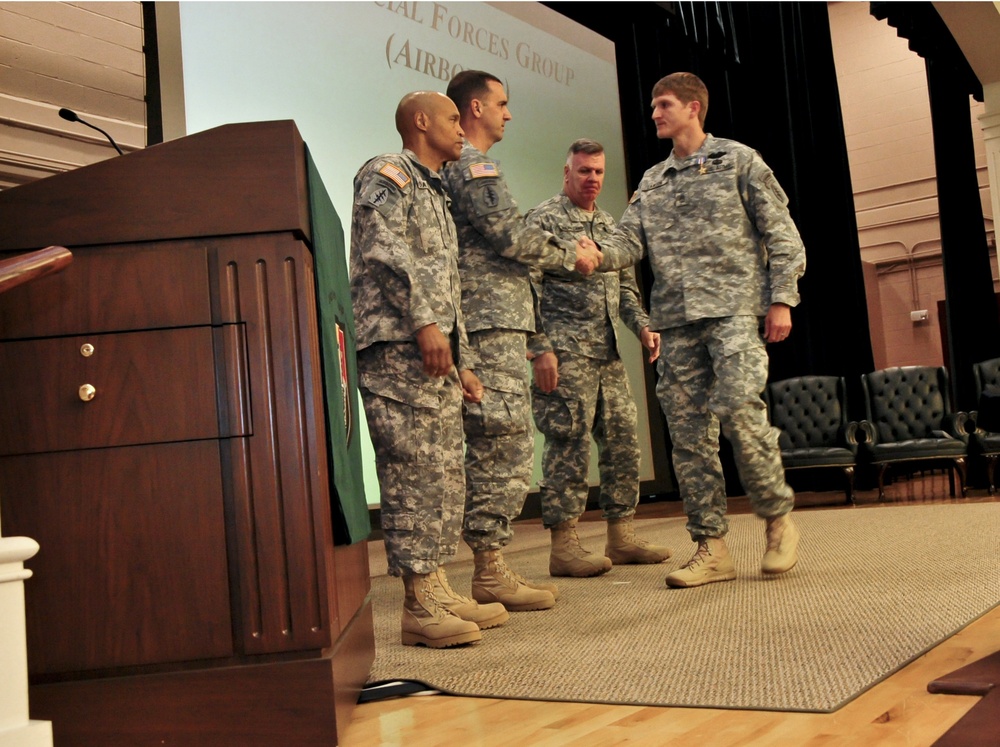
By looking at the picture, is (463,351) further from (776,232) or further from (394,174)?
(776,232)

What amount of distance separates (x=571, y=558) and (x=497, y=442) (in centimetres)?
71

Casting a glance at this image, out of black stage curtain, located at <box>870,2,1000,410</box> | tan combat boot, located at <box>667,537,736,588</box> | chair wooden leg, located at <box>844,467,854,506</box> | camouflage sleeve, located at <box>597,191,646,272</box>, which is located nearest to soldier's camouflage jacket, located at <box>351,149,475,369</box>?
camouflage sleeve, located at <box>597,191,646,272</box>

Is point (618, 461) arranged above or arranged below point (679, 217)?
below

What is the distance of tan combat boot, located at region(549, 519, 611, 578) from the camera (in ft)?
10.4

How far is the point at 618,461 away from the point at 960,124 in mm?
6682

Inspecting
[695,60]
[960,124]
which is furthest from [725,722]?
[960,124]

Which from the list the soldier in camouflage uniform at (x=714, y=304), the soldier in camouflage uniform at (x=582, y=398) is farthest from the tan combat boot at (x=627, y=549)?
the soldier in camouflage uniform at (x=714, y=304)

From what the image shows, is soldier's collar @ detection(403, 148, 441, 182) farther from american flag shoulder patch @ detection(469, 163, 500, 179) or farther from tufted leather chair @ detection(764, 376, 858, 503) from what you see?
tufted leather chair @ detection(764, 376, 858, 503)

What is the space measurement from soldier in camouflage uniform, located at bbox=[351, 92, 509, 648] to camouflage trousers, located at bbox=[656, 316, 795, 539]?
33.5 inches

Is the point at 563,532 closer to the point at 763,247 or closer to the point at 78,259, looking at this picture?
the point at 763,247

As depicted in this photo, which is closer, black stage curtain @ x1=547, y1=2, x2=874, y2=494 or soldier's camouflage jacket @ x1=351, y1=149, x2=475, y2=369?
soldier's camouflage jacket @ x1=351, y1=149, x2=475, y2=369

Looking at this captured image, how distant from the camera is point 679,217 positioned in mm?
2969

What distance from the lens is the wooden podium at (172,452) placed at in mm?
1265

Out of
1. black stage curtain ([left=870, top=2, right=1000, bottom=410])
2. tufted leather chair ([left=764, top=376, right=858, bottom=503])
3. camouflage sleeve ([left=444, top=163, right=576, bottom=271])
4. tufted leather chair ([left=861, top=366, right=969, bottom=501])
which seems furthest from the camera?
black stage curtain ([left=870, top=2, right=1000, bottom=410])
